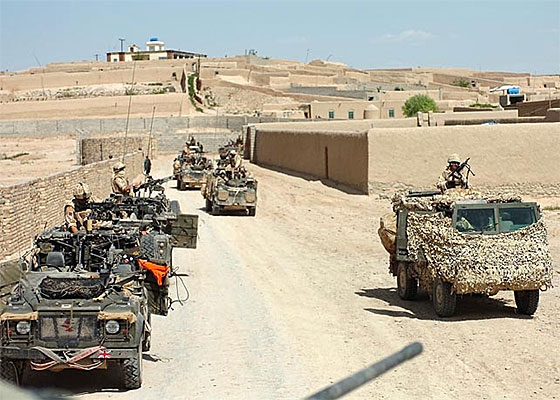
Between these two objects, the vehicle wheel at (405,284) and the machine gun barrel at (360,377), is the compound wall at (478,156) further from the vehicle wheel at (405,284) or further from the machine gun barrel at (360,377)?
the machine gun barrel at (360,377)

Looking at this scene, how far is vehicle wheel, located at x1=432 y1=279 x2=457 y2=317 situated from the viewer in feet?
36.3

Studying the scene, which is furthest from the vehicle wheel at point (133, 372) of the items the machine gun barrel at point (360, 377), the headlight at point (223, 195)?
the headlight at point (223, 195)

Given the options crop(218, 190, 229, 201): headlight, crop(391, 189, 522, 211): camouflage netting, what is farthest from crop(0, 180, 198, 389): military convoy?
crop(218, 190, 229, 201): headlight

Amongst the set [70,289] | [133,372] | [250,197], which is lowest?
[250,197]

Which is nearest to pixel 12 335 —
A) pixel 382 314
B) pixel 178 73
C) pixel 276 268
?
pixel 382 314

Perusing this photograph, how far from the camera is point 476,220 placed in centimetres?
1112

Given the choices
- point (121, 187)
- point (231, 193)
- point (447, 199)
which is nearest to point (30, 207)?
point (121, 187)

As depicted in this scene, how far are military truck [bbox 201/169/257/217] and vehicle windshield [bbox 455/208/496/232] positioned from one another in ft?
41.0

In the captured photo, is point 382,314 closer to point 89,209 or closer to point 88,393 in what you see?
point 89,209

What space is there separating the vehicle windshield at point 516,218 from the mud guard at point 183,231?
4.86 metres

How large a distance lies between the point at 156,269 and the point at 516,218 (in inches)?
179

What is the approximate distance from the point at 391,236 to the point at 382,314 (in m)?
1.34

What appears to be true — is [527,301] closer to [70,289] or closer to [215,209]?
[70,289]

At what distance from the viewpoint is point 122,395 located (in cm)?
789
